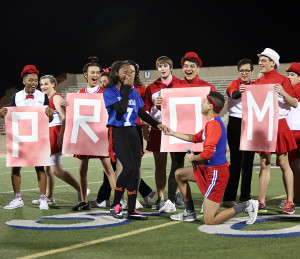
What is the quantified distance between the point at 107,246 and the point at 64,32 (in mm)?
32817

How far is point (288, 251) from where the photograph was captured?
3.84 m

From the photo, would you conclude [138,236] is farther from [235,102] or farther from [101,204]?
[235,102]

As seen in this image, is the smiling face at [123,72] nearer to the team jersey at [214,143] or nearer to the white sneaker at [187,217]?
the team jersey at [214,143]

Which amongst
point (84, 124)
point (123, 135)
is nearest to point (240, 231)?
point (123, 135)

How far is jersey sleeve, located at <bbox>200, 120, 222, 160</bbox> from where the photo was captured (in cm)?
489

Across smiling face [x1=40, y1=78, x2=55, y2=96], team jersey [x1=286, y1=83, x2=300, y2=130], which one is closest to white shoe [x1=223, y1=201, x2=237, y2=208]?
team jersey [x1=286, y1=83, x2=300, y2=130]

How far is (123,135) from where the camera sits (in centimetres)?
541

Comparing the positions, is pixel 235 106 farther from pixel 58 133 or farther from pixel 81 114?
pixel 58 133

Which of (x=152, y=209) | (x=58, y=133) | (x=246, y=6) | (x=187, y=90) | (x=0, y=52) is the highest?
(x=246, y=6)

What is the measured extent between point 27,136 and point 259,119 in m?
2.97

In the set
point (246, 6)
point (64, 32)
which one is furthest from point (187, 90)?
Result: point (64, 32)

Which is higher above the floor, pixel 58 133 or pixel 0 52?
pixel 0 52

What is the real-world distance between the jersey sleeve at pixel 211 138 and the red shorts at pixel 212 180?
0.21 meters

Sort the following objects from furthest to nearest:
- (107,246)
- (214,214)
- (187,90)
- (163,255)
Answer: (187,90), (214,214), (107,246), (163,255)
